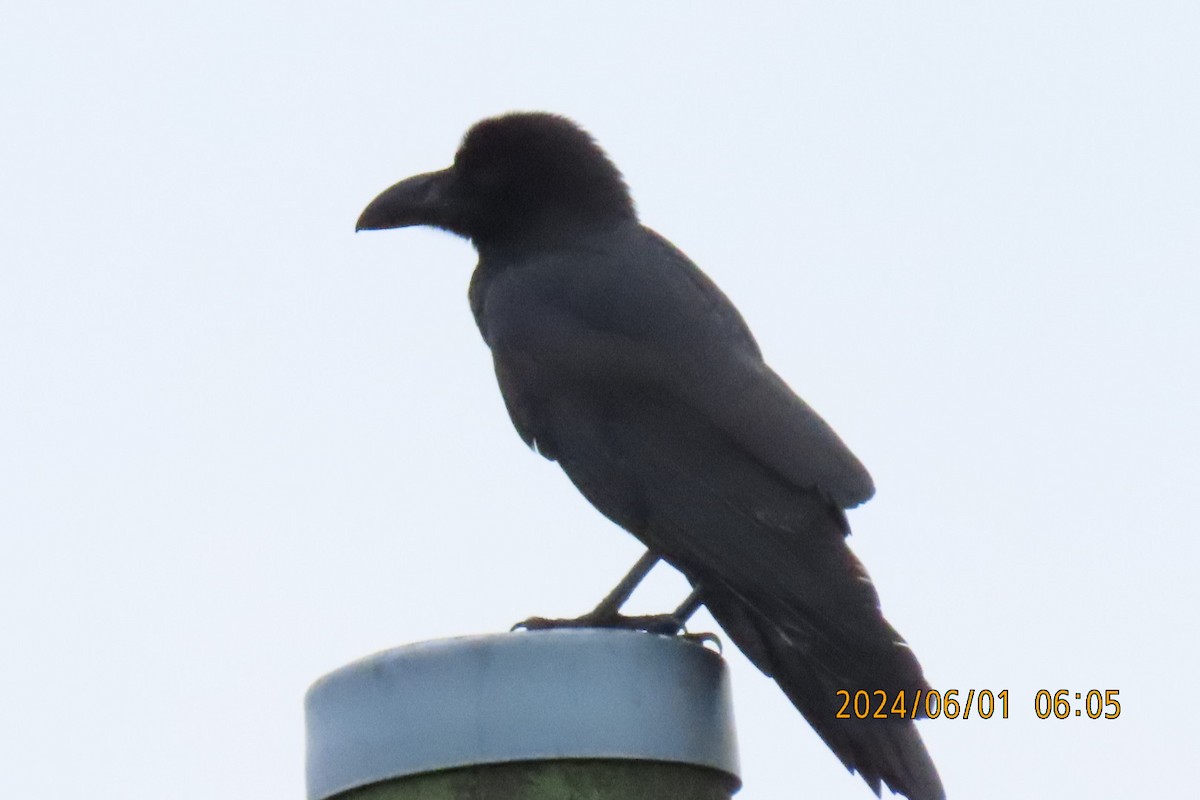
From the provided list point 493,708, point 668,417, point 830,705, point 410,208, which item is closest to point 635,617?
point 668,417

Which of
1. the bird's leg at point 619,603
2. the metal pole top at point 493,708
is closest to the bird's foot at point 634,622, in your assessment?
the bird's leg at point 619,603

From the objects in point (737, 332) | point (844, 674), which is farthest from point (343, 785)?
point (737, 332)

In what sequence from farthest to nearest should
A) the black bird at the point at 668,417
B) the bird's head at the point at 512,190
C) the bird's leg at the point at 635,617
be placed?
the bird's head at the point at 512,190 → the bird's leg at the point at 635,617 → the black bird at the point at 668,417

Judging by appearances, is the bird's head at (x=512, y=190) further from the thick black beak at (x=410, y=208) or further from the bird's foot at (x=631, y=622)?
the bird's foot at (x=631, y=622)

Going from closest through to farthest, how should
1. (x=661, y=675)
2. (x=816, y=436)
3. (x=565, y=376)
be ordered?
(x=661, y=675) → (x=816, y=436) → (x=565, y=376)

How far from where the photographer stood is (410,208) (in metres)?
7.00

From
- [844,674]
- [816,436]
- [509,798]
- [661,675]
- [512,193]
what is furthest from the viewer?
[512,193]

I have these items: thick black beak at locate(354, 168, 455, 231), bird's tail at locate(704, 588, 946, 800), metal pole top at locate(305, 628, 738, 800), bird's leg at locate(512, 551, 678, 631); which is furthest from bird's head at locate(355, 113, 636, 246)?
metal pole top at locate(305, 628, 738, 800)

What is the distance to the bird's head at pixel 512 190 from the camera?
6883mm

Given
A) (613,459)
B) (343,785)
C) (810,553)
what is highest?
(613,459)

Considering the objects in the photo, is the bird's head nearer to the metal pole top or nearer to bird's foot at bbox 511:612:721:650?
bird's foot at bbox 511:612:721:650

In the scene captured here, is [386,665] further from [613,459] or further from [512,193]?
[512,193]

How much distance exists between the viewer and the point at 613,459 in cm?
551

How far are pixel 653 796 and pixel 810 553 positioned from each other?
1.52m
